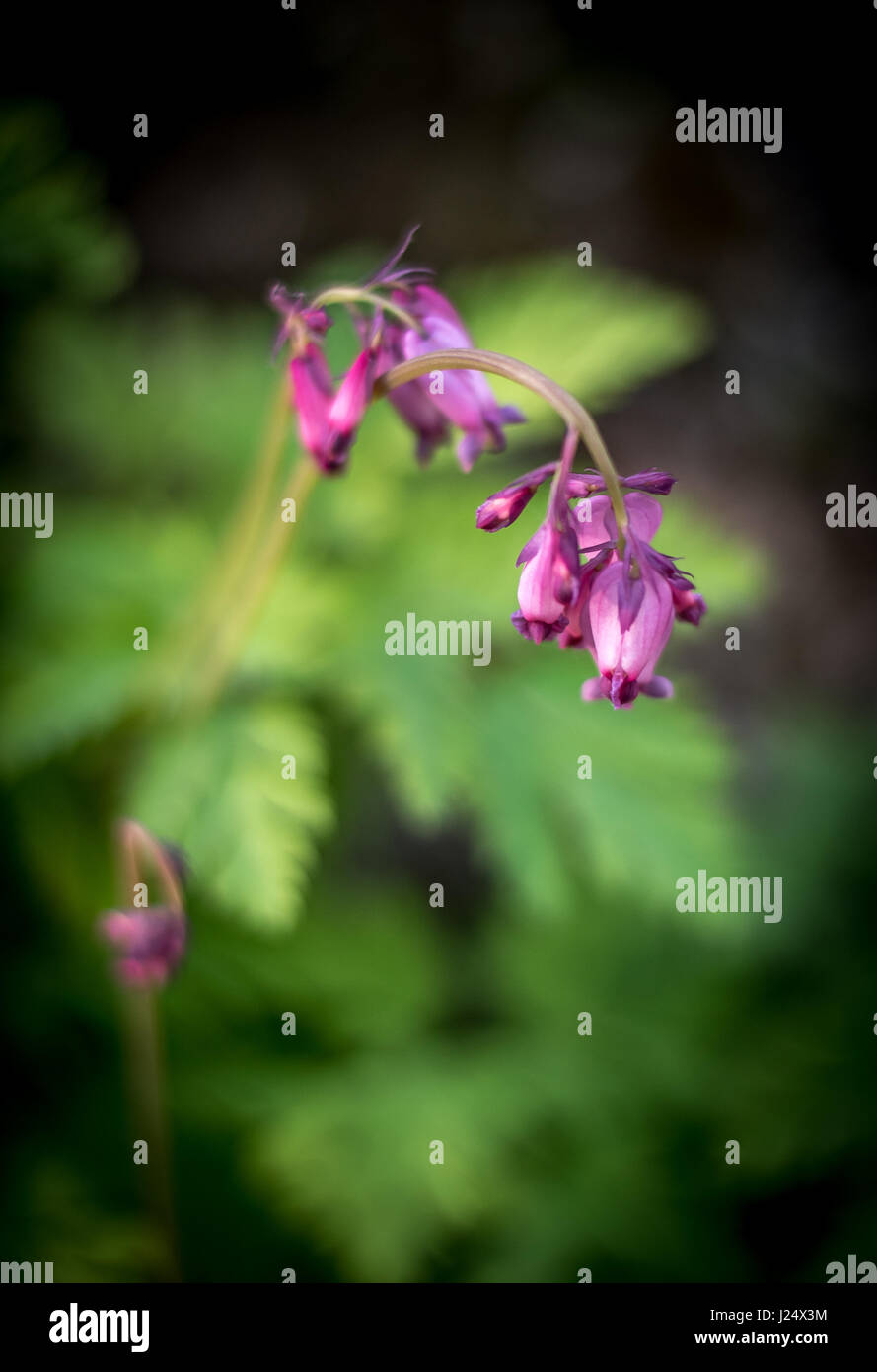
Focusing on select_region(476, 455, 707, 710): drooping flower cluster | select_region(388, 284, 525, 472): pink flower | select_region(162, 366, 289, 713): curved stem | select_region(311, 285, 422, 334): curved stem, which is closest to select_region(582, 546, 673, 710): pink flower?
select_region(476, 455, 707, 710): drooping flower cluster

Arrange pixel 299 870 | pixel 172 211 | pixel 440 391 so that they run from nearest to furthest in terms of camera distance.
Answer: pixel 440 391, pixel 299 870, pixel 172 211

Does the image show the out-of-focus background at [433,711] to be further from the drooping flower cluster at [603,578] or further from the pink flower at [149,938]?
the drooping flower cluster at [603,578]

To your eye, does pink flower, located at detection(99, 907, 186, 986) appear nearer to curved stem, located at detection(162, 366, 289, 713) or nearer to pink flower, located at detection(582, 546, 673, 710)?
curved stem, located at detection(162, 366, 289, 713)

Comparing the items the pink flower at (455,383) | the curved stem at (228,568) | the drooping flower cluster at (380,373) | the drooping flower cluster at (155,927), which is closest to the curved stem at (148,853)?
the drooping flower cluster at (155,927)

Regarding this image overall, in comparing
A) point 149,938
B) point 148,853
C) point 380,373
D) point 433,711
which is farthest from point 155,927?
point 380,373

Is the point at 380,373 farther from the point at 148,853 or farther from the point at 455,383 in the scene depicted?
the point at 148,853
